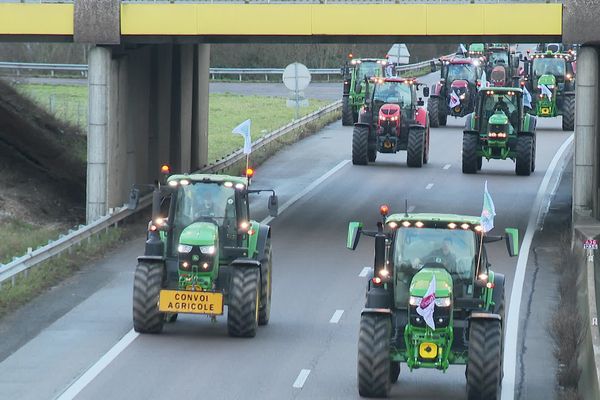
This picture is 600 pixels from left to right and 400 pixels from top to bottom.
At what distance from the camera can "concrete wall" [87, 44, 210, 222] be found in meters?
33.9

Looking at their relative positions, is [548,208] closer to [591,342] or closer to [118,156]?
[118,156]

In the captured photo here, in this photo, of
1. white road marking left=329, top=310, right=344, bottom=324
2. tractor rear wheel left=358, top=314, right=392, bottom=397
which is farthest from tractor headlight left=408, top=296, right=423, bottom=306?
white road marking left=329, top=310, right=344, bottom=324

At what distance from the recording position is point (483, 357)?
18.8 meters

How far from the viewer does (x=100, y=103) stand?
3403 cm

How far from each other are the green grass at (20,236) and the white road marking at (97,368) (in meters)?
7.52

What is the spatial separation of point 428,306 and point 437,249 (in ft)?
3.10

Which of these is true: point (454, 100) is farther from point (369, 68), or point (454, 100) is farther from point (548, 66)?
point (548, 66)

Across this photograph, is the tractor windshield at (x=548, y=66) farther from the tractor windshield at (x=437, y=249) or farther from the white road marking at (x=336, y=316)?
the tractor windshield at (x=437, y=249)

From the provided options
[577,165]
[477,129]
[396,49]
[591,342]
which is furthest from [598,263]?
[396,49]

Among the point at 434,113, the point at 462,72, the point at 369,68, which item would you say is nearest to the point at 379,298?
the point at 434,113

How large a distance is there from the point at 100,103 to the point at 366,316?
1619 centimetres

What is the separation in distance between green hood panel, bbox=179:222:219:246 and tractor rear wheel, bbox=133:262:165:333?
572mm

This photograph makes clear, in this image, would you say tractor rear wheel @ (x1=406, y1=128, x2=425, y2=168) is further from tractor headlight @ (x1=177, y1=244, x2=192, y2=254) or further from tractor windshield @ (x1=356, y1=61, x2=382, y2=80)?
tractor headlight @ (x1=177, y1=244, x2=192, y2=254)

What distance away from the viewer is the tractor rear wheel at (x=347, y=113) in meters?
54.5
